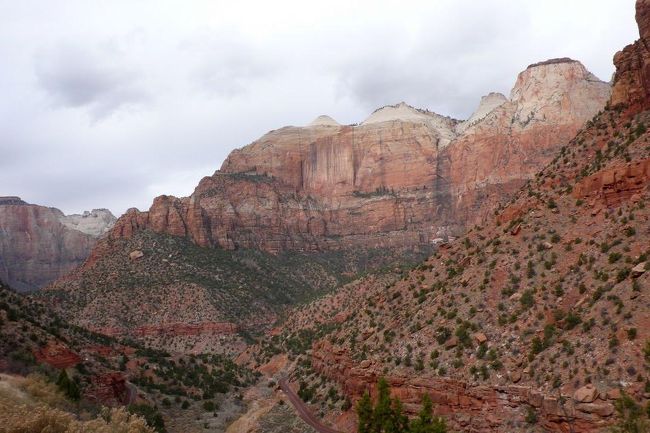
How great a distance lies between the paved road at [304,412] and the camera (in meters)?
37.8

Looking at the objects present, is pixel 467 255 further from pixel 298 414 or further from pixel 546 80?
pixel 546 80

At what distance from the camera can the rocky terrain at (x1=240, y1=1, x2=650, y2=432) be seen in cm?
2405

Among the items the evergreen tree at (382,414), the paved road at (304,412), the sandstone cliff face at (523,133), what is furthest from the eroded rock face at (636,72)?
the sandstone cliff face at (523,133)

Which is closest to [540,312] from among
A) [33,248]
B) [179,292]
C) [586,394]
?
[586,394]

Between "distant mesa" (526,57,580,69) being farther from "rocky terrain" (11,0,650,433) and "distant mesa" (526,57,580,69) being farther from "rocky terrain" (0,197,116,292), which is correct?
"rocky terrain" (0,197,116,292)

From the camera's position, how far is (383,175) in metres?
150

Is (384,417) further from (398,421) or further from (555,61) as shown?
(555,61)

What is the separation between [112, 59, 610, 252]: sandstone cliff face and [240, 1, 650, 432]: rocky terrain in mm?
71015

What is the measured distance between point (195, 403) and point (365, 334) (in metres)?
18.0

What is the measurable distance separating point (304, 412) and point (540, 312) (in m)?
20.8

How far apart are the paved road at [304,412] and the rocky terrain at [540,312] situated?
0.84 metres

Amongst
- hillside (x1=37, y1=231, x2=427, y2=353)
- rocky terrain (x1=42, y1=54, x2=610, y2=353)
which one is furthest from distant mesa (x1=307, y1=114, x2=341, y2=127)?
hillside (x1=37, y1=231, x2=427, y2=353)

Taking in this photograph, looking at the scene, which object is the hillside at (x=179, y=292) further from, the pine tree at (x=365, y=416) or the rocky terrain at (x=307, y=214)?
Result: the pine tree at (x=365, y=416)

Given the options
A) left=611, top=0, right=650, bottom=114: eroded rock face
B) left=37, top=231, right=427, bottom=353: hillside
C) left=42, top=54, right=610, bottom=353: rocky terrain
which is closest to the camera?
left=611, top=0, right=650, bottom=114: eroded rock face
